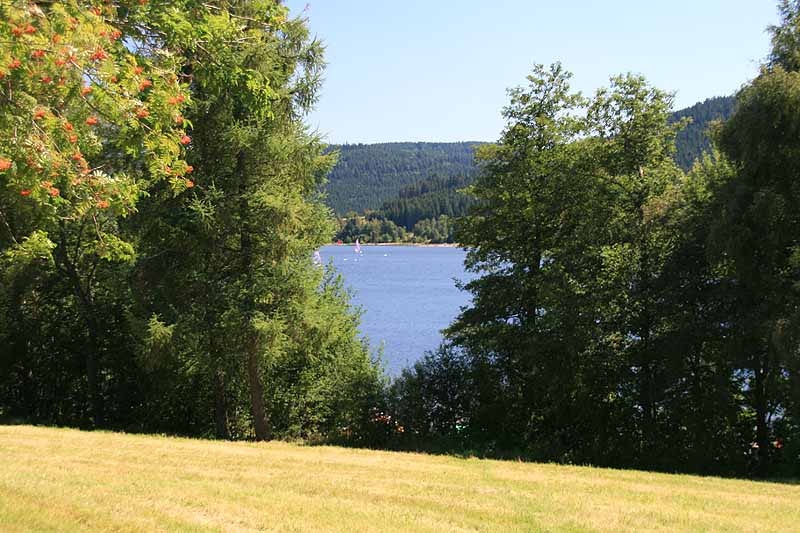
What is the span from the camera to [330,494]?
9.15m

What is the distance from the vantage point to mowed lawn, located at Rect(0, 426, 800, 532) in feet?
24.0

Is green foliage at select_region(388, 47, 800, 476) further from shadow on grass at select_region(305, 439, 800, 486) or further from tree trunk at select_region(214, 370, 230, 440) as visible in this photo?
tree trunk at select_region(214, 370, 230, 440)

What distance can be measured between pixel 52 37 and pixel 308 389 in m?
16.5

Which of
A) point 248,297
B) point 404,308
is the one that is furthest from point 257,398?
point 404,308

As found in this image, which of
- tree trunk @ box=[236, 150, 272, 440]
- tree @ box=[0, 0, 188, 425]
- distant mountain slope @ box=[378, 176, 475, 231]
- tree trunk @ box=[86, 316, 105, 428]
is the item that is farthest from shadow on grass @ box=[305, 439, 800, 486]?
distant mountain slope @ box=[378, 176, 475, 231]

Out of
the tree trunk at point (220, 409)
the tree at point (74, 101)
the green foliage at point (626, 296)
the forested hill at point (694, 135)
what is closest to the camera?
the tree at point (74, 101)

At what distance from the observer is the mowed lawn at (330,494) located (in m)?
7.33

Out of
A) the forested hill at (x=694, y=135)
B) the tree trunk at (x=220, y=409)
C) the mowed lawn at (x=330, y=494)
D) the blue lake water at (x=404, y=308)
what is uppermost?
the forested hill at (x=694, y=135)

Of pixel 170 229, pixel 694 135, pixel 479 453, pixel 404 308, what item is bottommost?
pixel 404 308

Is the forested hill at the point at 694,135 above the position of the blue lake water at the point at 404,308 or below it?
above

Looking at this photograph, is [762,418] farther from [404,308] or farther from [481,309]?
[404,308]

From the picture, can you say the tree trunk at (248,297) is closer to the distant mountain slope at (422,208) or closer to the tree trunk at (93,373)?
the tree trunk at (93,373)

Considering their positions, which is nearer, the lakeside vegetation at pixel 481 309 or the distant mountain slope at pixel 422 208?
Result: the lakeside vegetation at pixel 481 309

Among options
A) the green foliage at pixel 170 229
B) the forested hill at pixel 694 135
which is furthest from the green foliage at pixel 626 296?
the forested hill at pixel 694 135
